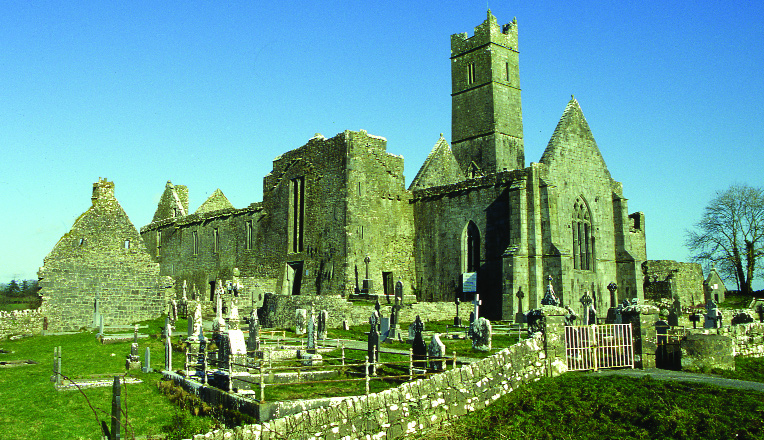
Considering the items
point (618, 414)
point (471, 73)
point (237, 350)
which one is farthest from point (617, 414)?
point (471, 73)

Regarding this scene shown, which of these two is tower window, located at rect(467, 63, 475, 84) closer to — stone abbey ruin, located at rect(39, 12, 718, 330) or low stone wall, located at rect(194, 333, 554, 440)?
stone abbey ruin, located at rect(39, 12, 718, 330)

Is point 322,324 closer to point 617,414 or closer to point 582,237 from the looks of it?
point 617,414

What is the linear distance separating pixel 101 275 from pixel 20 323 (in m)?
4.59

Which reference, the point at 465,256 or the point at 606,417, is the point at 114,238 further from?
the point at 606,417

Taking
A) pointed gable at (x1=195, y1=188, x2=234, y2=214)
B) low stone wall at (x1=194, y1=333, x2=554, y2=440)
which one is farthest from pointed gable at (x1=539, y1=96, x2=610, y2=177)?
pointed gable at (x1=195, y1=188, x2=234, y2=214)

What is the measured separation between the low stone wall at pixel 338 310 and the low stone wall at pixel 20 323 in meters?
9.61

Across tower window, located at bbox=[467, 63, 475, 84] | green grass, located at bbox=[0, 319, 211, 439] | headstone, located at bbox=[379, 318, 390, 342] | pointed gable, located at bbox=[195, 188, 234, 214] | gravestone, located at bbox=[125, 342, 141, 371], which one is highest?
tower window, located at bbox=[467, 63, 475, 84]

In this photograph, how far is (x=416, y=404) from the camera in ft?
34.3

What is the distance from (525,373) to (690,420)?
3354mm

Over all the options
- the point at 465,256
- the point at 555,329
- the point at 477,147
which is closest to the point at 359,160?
the point at 465,256

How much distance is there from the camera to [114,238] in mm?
30641

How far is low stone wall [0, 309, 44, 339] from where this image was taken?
81.9 ft

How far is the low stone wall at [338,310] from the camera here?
2770 cm

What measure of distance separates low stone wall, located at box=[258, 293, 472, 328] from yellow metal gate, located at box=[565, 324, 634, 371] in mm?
13323
